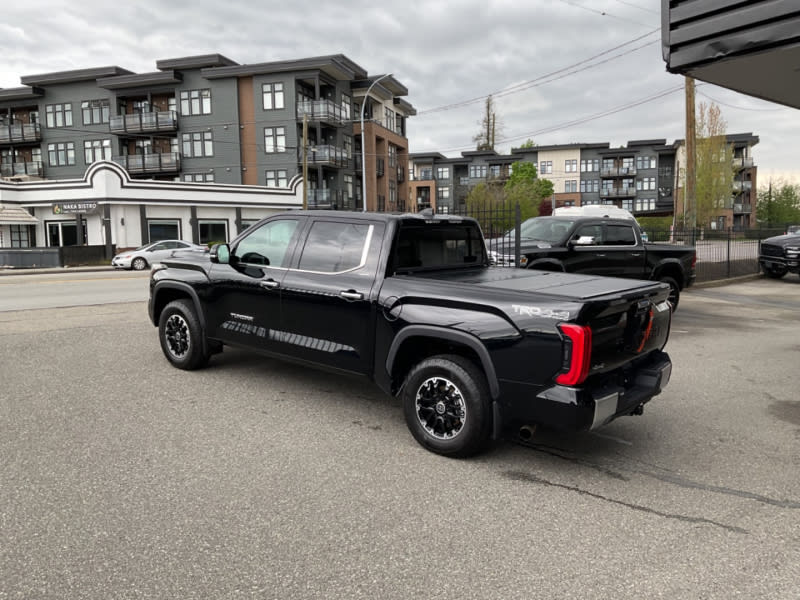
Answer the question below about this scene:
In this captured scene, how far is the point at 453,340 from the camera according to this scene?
426 centimetres

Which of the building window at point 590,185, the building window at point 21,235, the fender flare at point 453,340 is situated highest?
the building window at point 590,185

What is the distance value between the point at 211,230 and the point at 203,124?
968cm

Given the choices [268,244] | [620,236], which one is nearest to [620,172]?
[620,236]

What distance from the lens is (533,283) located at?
473cm

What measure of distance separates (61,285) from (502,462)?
1779 cm

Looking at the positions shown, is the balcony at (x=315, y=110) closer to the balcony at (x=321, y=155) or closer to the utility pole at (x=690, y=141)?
the balcony at (x=321, y=155)

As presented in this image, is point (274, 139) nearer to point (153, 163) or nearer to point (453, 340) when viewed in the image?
point (153, 163)

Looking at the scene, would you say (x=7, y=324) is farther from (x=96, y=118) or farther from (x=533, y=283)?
(x=96, y=118)

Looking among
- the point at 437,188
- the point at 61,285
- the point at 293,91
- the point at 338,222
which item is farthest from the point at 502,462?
the point at 437,188

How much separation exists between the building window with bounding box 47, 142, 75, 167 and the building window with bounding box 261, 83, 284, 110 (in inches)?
674

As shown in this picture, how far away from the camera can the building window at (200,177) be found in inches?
1797

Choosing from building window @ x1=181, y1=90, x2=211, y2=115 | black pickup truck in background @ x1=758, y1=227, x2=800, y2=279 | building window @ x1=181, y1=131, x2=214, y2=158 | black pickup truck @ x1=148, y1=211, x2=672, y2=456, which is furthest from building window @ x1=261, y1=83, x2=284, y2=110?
black pickup truck @ x1=148, y1=211, x2=672, y2=456

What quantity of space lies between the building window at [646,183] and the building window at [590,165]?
5.98 metres

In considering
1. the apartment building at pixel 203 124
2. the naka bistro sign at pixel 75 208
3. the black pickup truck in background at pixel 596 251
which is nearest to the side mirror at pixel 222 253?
the black pickup truck in background at pixel 596 251
